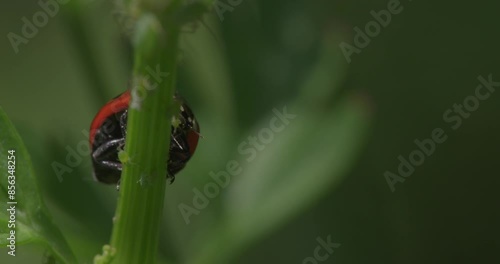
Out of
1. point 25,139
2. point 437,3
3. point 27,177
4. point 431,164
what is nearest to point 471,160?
point 431,164

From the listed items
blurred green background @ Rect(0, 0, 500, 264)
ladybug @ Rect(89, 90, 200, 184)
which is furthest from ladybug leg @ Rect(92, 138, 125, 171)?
blurred green background @ Rect(0, 0, 500, 264)

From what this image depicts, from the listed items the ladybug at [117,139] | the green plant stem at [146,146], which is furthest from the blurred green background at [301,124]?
the green plant stem at [146,146]

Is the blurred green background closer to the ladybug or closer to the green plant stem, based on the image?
the ladybug

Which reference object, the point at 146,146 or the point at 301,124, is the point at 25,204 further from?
the point at 301,124

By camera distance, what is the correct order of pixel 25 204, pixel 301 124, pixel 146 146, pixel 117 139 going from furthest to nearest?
pixel 301 124 < pixel 117 139 < pixel 25 204 < pixel 146 146

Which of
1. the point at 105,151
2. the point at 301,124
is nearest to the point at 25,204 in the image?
the point at 105,151

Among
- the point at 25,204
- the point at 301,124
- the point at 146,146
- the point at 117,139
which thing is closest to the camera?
the point at 146,146
